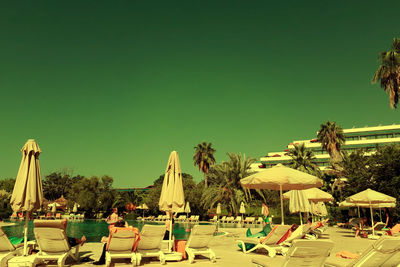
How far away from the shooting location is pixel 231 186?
31125mm

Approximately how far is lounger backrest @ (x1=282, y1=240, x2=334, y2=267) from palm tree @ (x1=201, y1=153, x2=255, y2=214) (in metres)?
26.6

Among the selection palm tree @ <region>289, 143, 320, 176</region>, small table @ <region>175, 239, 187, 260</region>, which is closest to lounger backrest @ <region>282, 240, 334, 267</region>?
small table @ <region>175, 239, 187, 260</region>

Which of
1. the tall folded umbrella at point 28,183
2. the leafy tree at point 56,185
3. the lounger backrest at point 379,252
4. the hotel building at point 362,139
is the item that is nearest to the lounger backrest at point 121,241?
the tall folded umbrella at point 28,183

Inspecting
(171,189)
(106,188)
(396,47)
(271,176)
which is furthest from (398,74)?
(106,188)

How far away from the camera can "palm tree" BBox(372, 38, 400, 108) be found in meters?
19.7

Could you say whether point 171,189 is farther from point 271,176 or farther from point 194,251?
point 271,176

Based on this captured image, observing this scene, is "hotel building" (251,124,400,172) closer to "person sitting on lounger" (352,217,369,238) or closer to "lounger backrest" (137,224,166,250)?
"person sitting on lounger" (352,217,369,238)

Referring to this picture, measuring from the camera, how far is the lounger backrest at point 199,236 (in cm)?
722

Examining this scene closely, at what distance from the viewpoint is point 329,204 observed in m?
28.0

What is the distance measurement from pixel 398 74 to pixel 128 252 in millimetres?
20165

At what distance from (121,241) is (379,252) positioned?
4.68m

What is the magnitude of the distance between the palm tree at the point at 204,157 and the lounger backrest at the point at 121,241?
124 ft

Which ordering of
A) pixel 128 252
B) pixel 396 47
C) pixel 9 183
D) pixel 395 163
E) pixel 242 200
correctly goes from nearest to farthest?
pixel 128 252, pixel 395 163, pixel 396 47, pixel 242 200, pixel 9 183

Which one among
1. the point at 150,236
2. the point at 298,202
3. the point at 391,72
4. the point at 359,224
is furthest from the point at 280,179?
the point at 391,72
